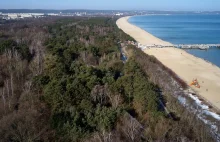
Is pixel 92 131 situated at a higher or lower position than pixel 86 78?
lower

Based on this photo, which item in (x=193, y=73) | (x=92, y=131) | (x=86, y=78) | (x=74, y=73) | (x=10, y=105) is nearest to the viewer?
(x=92, y=131)

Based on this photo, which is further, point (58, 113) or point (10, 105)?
point (10, 105)

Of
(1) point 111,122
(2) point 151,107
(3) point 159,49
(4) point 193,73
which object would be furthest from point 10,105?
(3) point 159,49

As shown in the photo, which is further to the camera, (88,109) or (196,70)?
(196,70)

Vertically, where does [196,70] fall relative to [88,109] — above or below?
below

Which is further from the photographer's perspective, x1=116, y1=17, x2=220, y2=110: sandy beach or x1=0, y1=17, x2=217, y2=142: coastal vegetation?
x1=116, y1=17, x2=220, y2=110: sandy beach

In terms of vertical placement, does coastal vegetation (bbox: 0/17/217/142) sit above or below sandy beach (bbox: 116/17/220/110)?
above

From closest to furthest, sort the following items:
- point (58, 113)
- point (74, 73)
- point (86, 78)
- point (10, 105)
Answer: point (58, 113) → point (10, 105) → point (86, 78) → point (74, 73)

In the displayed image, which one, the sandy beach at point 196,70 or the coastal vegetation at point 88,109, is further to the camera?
the sandy beach at point 196,70

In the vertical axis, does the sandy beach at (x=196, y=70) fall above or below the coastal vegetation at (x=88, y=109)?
below

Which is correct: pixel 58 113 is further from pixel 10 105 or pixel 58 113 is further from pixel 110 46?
pixel 110 46
